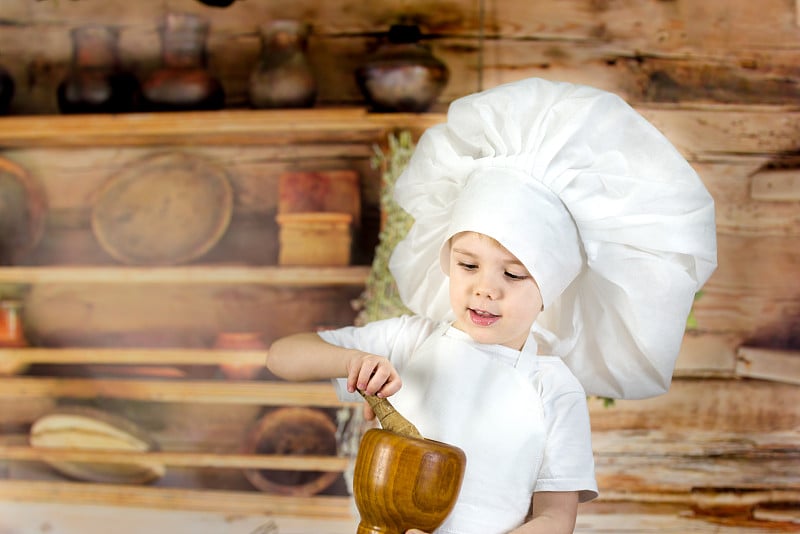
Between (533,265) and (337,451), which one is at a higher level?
(533,265)

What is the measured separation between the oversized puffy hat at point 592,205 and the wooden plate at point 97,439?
1.54m

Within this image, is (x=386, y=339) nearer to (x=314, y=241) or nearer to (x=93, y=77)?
(x=314, y=241)

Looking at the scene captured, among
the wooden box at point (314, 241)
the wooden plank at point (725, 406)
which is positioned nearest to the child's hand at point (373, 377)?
the wooden box at point (314, 241)

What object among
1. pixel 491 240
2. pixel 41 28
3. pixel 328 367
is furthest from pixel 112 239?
pixel 491 240

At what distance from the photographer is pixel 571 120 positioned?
1092 mm

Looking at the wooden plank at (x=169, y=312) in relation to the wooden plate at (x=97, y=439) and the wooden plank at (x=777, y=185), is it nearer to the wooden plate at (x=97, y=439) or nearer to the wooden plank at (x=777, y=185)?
the wooden plate at (x=97, y=439)

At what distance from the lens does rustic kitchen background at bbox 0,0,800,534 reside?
7.07 feet

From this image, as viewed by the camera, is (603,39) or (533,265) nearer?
(533,265)

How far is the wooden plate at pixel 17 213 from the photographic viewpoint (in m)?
2.37

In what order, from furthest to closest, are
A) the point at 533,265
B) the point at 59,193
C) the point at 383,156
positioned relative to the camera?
the point at 59,193, the point at 383,156, the point at 533,265

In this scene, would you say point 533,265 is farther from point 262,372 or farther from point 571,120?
point 262,372

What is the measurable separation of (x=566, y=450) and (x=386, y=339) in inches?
12.9

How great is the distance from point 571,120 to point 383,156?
42.1 inches

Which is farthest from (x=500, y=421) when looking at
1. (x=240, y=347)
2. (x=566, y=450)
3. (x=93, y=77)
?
(x=93, y=77)
